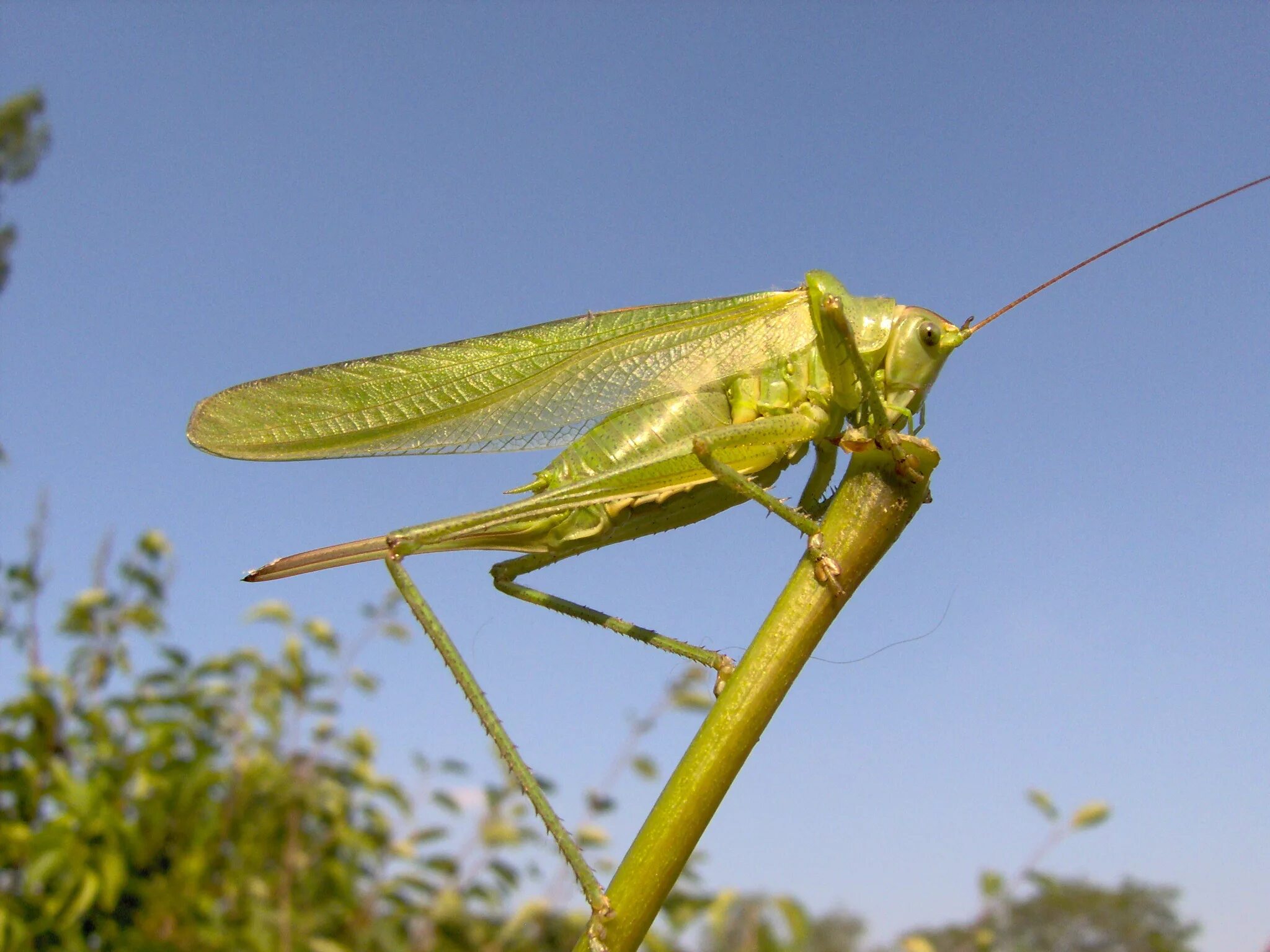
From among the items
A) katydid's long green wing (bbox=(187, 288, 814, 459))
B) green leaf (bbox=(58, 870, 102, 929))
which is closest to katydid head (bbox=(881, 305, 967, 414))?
katydid's long green wing (bbox=(187, 288, 814, 459))

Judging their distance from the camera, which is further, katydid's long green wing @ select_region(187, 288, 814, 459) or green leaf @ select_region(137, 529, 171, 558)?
green leaf @ select_region(137, 529, 171, 558)

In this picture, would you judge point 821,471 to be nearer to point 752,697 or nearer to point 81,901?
point 752,697

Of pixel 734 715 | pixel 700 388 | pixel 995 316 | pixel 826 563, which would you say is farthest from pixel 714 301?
pixel 734 715

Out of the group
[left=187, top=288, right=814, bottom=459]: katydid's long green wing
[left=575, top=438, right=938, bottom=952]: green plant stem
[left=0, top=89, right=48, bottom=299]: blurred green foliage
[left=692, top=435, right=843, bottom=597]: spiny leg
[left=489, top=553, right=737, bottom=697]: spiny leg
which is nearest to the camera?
[left=575, top=438, right=938, bottom=952]: green plant stem

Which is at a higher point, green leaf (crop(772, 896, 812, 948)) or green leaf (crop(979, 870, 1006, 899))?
green leaf (crop(979, 870, 1006, 899))

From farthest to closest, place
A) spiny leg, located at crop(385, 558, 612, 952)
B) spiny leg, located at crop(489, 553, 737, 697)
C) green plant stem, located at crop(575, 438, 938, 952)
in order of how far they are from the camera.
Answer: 1. spiny leg, located at crop(489, 553, 737, 697)
2. spiny leg, located at crop(385, 558, 612, 952)
3. green plant stem, located at crop(575, 438, 938, 952)

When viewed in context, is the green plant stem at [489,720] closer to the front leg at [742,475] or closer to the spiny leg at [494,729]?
the spiny leg at [494,729]

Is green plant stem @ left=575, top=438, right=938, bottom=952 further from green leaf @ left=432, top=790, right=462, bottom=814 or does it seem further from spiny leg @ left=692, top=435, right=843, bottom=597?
green leaf @ left=432, top=790, right=462, bottom=814
